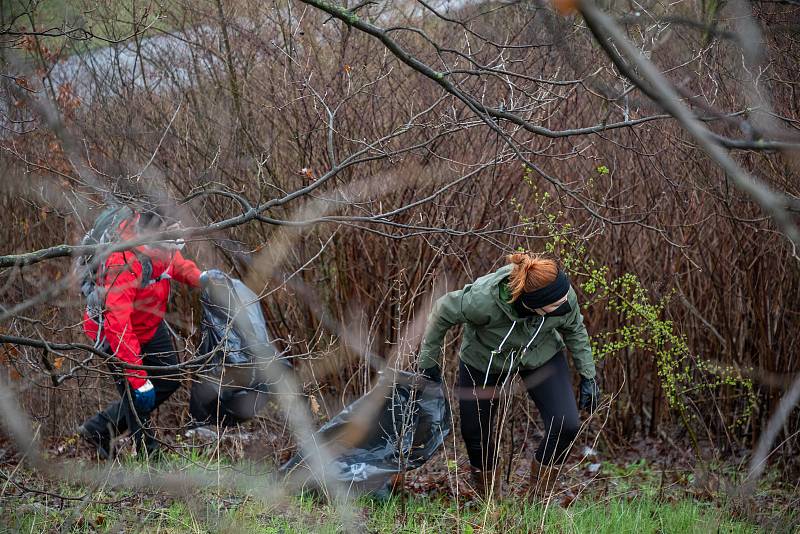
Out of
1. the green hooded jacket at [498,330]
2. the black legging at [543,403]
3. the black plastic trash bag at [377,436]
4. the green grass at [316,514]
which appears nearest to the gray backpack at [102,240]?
the green grass at [316,514]

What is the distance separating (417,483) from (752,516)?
202 cm

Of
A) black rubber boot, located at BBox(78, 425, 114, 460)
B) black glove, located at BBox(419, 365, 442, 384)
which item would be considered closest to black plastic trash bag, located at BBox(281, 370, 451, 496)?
black glove, located at BBox(419, 365, 442, 384)

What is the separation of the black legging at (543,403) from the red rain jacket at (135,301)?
1798 millimetres

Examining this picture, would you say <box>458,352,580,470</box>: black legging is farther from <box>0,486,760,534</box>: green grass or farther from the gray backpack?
the gray backpack

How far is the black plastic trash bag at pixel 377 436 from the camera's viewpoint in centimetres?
503

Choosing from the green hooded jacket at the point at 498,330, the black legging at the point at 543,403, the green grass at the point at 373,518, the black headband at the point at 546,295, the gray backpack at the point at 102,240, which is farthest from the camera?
the black legging at the point at 543,403

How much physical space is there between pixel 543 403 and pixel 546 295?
767mm

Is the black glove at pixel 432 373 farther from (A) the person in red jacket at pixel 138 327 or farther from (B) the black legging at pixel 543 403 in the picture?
(A) the person in red jacket at pixel 138 327

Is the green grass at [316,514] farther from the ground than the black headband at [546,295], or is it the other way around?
the black headband at [546,295]

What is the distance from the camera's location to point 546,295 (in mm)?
4402

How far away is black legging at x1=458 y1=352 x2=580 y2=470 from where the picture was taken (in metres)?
4.77

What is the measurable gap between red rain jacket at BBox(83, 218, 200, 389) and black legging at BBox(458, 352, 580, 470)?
1.80 meters

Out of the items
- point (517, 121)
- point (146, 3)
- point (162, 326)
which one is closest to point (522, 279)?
point (517, 121)

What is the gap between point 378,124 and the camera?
6352 millimetres
